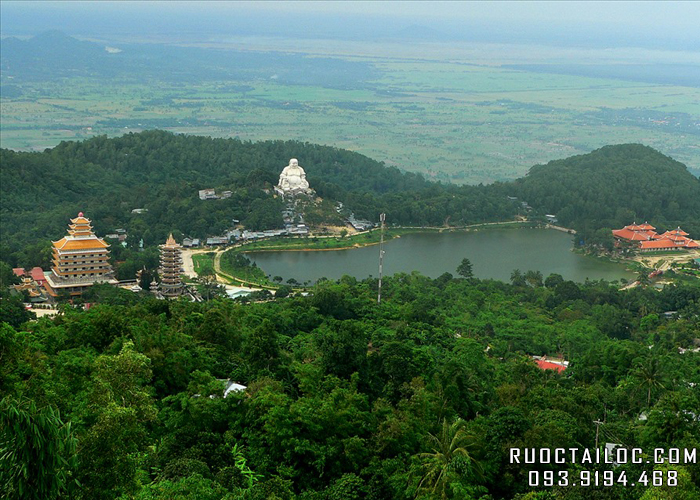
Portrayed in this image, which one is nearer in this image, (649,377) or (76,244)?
(649,377)

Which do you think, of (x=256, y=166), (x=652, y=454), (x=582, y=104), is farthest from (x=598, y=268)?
(x=582, y=104)

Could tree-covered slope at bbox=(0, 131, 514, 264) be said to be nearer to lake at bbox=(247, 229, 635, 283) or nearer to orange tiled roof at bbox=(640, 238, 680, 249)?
lake at bbox=(247, 229, 635, 283)

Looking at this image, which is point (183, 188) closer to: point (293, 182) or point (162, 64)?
point (293, 182)

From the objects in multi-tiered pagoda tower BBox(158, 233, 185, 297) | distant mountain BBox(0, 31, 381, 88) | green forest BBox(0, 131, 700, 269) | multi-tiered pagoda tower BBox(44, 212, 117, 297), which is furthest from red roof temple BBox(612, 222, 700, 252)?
distant mountain BBox(0, 31, 381, 88)

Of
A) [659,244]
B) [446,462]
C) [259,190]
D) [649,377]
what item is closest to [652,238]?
[659,244]

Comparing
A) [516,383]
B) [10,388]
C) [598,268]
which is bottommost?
[598,268]

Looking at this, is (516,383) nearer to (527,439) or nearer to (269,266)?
(527,439)

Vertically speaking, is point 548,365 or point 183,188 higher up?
point 183,188
